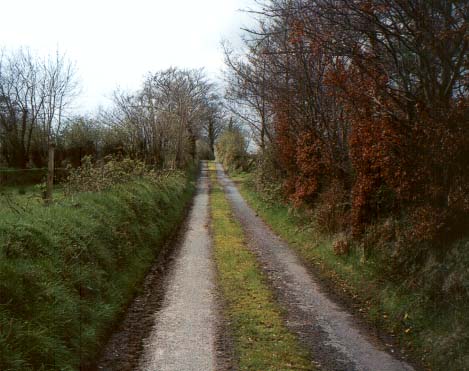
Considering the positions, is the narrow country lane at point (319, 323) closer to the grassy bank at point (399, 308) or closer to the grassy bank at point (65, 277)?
the grassy bank at point (399, 308)

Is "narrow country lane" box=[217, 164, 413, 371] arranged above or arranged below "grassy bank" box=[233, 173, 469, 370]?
below

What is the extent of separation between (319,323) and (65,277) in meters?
4.24

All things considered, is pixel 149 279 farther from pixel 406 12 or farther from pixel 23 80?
pixel 23 80

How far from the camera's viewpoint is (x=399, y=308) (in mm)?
8086

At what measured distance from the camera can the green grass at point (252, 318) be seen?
20.7 feet

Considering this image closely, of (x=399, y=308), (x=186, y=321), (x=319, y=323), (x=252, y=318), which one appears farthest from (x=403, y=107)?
(x=186, y=321)

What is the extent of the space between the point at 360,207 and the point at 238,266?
11.2 feet

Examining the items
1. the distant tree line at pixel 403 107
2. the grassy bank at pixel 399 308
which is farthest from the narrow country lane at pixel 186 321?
the distant tree line at pixel 403 107

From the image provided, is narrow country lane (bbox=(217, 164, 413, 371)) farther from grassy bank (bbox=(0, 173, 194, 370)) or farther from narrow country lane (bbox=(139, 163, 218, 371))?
grassy bank (bbox=(0, 173, 194, 370))

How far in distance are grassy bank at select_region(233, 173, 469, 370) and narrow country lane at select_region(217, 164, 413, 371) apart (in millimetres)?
436

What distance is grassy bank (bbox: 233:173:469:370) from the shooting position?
631cm

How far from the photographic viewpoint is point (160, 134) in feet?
110

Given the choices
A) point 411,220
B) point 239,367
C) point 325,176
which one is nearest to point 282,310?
point 239,367

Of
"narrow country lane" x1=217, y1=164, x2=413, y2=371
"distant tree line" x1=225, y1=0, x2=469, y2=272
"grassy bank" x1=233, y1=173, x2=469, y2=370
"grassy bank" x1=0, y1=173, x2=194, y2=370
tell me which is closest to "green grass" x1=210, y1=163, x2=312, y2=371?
"narrow country lane" x1=217, y1=164, x2=413, y2=371
